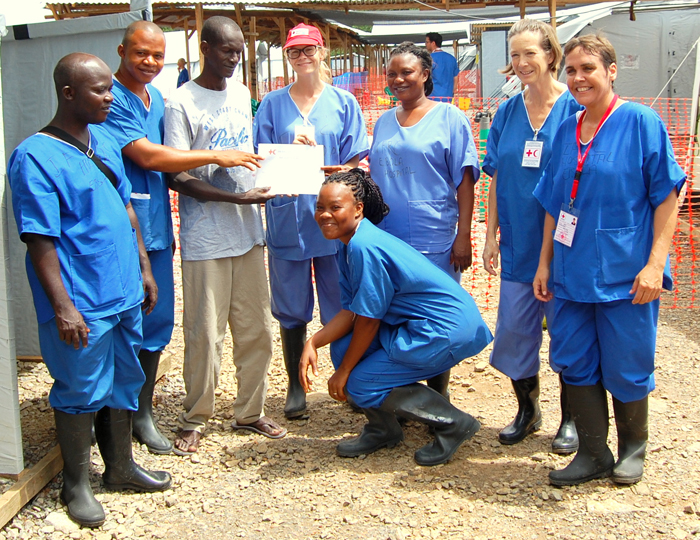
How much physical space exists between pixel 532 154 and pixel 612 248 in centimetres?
68

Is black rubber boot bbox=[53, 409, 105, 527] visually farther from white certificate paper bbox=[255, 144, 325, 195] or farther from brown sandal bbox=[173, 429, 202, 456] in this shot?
white certificate paper bbox=[255, 144, 325, 195]

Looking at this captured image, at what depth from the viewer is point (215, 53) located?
3242mm

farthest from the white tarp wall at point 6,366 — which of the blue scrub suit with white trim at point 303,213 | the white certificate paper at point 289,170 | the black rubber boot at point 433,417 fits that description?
the black rubber boot at point 433,417

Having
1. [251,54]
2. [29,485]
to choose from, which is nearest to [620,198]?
[29,485]

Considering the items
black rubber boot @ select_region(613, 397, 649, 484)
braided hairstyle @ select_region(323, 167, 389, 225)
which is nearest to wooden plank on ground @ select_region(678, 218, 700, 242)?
black rubber boot @ select_region(613, 397, 649, 484)

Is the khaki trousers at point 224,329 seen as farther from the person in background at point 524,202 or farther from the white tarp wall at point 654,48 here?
the white tarp wall at point 654,48

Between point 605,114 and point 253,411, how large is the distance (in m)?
2.28

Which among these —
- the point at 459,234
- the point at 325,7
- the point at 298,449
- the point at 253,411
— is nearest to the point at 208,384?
the point at 253,411

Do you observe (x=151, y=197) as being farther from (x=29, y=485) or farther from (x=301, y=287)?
(x=29, y=485)

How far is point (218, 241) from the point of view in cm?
341

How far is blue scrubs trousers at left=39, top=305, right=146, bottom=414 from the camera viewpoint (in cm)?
267

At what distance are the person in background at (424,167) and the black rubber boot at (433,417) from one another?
726 millimetres

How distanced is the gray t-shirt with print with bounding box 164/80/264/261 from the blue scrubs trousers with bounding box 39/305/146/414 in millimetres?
608

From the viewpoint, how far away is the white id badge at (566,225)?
9.44ft
